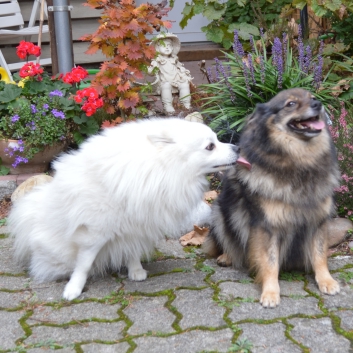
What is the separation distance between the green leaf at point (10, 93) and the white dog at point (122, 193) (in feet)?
6.06

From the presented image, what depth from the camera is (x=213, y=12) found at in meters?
7.01

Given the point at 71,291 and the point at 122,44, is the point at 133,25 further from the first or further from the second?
the point at 71,291

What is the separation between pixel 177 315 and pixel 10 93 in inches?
116

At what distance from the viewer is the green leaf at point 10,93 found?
512cm

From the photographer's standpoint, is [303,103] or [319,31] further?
[319,31]

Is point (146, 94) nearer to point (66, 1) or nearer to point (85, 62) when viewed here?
point (66, 1)

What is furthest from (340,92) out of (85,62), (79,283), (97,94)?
(85,62)

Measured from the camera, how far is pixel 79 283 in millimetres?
3412

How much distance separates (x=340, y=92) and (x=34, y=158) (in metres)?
2.94

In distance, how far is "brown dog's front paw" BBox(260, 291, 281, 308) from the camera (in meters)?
3.24

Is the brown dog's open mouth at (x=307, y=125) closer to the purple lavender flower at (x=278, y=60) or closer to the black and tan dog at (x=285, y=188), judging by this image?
the black and tan dog at (x=285, y=188)

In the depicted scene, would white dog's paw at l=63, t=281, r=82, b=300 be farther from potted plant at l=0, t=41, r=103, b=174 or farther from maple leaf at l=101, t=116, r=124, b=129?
maple leaf at l=101, t=116, r=124, b=129

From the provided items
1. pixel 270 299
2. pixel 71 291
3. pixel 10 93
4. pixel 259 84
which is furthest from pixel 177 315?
pixel 10 93

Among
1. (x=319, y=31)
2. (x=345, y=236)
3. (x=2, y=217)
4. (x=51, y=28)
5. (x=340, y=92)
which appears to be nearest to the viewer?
(x=345, y=236)
